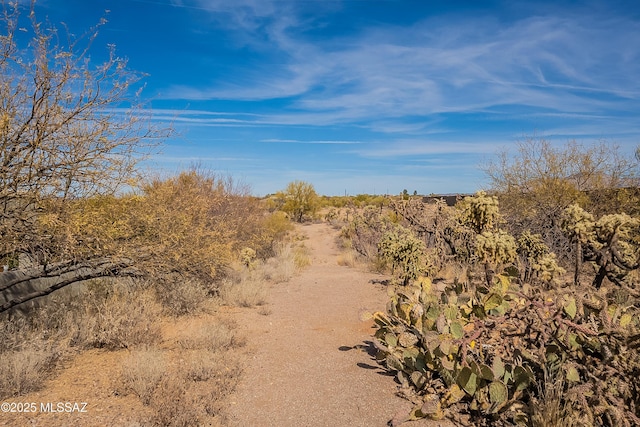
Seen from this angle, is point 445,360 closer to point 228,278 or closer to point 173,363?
point 173,363

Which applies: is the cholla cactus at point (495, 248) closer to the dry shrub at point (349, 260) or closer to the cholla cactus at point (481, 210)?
the cholla cactus at point (481, 210)

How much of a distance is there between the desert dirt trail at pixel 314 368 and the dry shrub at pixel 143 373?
3.24ft

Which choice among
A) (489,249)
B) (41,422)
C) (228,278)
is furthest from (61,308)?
(489,249)

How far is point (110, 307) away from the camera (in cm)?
708

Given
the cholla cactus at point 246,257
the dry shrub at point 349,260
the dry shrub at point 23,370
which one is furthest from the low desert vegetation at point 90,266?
the dry shrub at point 349,260

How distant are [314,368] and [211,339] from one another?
72.3 inches

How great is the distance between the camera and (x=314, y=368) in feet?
19.8

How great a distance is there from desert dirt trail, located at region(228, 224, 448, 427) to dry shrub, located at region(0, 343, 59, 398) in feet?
7.81

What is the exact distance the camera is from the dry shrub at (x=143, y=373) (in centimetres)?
494

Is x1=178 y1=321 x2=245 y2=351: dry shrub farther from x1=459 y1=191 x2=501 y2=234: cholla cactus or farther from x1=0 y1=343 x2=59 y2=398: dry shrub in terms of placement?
x1=459 y1=191 x2=501 y2=234: cholla cactus

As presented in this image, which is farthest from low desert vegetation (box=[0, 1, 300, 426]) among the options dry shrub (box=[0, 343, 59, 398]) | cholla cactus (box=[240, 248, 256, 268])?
cholla cactus (box=[240, 248, 256, 268])

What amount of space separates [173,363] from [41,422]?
1868 millimetres

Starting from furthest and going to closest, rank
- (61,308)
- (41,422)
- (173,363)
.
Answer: (61,308) < (173,363) < (41,422)

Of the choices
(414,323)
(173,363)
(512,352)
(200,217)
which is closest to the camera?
(512,352)
